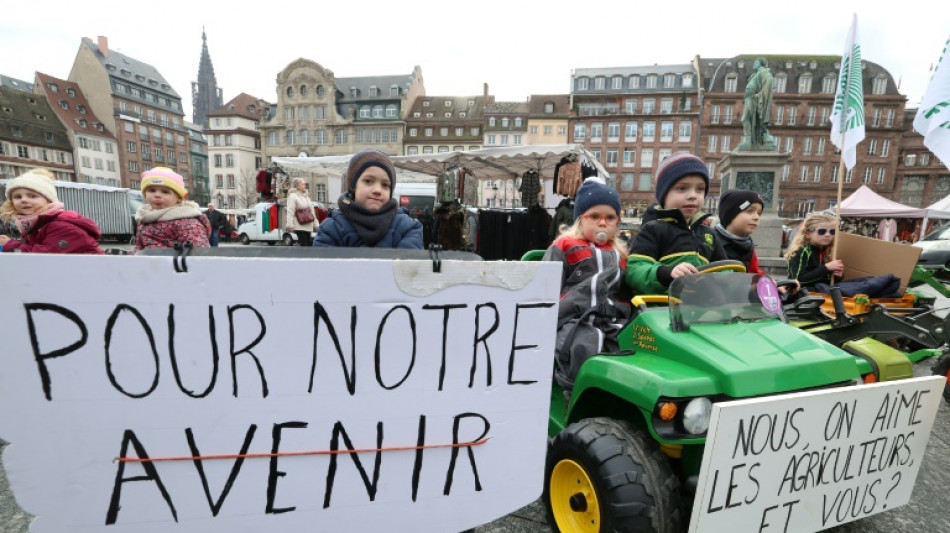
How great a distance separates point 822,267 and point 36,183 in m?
6.22

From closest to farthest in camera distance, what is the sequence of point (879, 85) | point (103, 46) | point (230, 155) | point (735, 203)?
point (735, 203)
point (879, 85)
point (103, 46)
point (230, 155)

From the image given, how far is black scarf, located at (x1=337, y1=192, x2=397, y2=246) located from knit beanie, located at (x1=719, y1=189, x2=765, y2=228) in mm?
2584

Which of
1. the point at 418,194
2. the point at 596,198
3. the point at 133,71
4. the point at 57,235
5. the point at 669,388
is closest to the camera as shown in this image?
the point at 669,388

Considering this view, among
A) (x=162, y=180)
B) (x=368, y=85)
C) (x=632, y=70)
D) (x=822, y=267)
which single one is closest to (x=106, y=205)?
(x=162, y=180)

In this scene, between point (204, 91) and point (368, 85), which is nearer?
point (368, 85)

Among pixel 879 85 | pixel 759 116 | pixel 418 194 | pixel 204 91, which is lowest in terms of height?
pixel 418 194

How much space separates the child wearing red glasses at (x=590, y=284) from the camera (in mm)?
Answer: 2279

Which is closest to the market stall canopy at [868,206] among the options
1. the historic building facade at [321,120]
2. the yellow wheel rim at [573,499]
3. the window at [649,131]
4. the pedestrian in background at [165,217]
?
the yellow wheel rim at [573,499]

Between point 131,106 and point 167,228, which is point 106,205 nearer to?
point 167,228

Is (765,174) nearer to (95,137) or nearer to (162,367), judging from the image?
(162,367)

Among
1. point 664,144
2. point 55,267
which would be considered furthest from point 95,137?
point 55,267

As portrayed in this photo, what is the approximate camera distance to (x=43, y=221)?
289cm

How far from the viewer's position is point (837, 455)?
163cm

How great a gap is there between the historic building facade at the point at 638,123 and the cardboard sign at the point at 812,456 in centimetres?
5309
